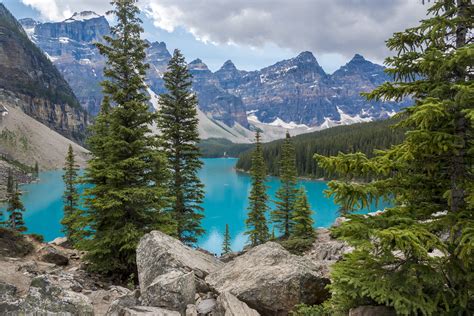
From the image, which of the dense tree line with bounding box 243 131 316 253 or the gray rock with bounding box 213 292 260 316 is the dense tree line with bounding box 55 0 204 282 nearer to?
the gray rock with bounding box 213 292 260 316

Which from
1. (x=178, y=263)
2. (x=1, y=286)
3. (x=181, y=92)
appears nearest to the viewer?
(x=1, y=286)

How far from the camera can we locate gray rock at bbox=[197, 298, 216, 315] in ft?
27.1

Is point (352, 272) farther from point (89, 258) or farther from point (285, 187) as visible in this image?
point (285, 187)

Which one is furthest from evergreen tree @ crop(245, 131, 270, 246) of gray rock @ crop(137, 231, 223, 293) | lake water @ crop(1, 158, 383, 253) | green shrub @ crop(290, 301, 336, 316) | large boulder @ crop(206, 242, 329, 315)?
green shrub @ crop(290, 301, 336, 316)

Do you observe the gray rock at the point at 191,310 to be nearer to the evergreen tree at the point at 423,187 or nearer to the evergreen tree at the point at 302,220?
the evergreen tree at the point at 423,187

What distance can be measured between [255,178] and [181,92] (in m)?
16.1

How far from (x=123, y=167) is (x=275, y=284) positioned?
9931mm

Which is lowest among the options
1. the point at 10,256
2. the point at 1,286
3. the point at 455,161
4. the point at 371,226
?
the point at 10,256

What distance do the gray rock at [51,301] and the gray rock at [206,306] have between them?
108 inches

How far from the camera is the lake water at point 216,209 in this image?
53.3 m

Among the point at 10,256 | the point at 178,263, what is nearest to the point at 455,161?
the point at 178,263

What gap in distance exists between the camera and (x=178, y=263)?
10.7 m

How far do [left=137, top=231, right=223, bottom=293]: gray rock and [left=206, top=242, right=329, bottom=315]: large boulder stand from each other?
1.21 meters

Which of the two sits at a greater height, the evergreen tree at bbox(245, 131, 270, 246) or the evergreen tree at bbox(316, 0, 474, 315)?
the evergreen tree at bbox(316, 0, 474, 315)
